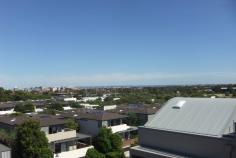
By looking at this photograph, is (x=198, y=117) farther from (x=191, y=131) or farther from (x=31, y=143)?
(x=31, y=143)

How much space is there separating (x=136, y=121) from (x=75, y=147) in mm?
14118

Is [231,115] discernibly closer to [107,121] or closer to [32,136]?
[32,136]

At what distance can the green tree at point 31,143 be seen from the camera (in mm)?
23281

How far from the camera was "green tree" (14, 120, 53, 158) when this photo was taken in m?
23.3

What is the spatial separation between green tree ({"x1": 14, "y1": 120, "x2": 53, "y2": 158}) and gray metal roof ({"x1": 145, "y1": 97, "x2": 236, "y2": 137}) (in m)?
8.36

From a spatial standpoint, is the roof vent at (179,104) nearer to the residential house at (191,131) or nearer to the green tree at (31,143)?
the residential house at (191,131)

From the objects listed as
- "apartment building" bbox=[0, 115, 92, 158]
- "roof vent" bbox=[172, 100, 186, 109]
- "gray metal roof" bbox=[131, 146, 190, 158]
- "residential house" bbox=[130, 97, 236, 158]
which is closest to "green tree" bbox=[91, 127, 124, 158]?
"apartment building" bbox=[0, 115, 92, 158]

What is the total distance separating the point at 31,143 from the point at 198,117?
12634 millimetres

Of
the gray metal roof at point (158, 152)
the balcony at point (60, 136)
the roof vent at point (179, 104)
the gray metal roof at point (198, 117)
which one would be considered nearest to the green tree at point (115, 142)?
the gray metal roof at point (158, 152)

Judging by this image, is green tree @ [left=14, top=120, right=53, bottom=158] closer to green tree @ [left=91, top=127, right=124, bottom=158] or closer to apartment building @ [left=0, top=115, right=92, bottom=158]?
apartment building @ [left=0, top=115, right=92, bottom=158]

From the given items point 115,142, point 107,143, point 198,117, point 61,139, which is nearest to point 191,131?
point 198,117

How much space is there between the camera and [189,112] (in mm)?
22016

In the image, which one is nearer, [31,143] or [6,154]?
[31,143]

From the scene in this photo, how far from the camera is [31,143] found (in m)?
23.4
